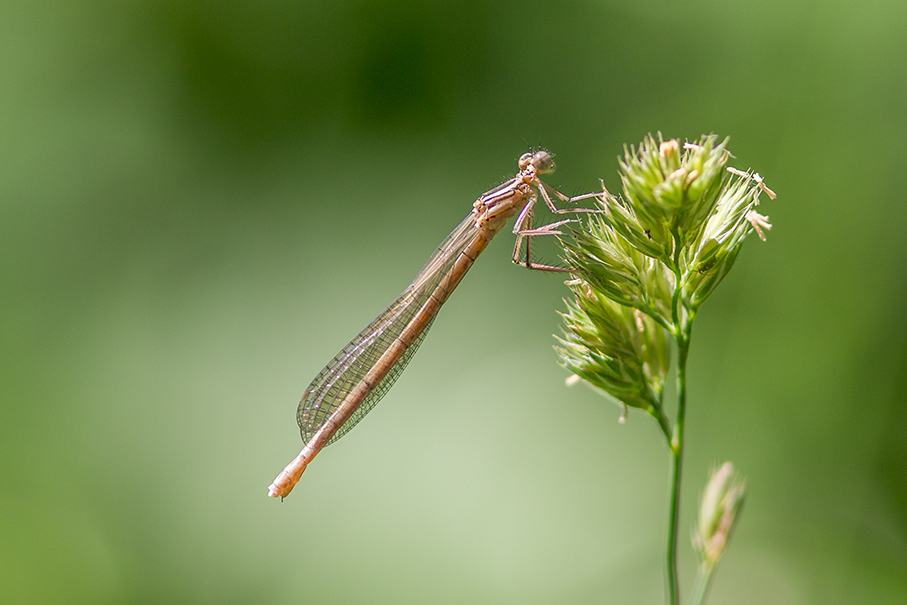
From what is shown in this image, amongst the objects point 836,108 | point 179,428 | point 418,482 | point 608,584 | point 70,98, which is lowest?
point 608,584

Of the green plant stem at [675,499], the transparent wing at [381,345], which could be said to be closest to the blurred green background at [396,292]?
the transparent wing at [381,345]

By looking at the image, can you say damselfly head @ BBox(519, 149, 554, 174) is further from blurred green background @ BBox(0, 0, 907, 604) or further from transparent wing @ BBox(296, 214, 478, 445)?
blurred green background @ BBox(0, 0, 907, 604)

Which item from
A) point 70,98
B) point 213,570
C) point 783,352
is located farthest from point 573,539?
point 70,98

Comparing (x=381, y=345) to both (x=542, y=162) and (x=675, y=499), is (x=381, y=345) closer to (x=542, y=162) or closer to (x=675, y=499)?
(x=542, y=162)

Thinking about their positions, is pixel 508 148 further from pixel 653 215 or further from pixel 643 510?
pixel 653 215

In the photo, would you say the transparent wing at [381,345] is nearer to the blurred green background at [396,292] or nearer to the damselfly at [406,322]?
the damselfly at [406,322]

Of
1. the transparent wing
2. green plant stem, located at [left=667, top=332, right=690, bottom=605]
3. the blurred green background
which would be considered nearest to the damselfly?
the transparent wing

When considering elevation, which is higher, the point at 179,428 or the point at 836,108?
the point at 836,108
